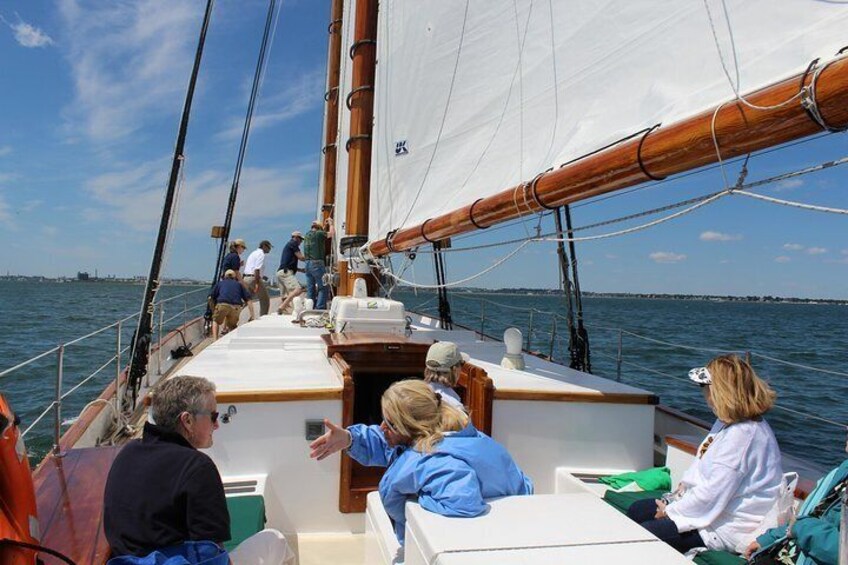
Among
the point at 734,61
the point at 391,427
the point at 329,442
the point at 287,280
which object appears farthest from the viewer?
the point at 287,280

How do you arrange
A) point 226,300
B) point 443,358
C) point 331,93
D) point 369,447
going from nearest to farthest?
point 369,447 < point 443,358 < point 226,300 < point 331,93

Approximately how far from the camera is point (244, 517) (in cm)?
266

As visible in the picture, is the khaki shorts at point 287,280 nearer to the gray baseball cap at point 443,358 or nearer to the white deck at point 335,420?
the white deck at point 335,420

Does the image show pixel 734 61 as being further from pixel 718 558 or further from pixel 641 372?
pixel 641 372

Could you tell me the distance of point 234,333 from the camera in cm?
552

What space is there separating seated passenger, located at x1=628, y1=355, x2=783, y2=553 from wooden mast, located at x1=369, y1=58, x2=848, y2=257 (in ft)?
2.75

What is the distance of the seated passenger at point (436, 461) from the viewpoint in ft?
5.90

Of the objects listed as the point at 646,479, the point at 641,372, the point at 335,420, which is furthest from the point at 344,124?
the point at 641,372

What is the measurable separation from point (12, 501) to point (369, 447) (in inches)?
42.6

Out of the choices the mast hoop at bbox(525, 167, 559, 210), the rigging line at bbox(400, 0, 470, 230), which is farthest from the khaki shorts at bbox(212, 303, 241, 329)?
the mast hoop at bbox(525, 167, 559, 210)

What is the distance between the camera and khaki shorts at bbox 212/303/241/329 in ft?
27.5

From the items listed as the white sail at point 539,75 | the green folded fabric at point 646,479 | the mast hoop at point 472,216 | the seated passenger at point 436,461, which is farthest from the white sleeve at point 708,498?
the mast hoop at point 472,216

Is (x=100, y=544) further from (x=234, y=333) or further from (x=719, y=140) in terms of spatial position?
(x=234, y=333)

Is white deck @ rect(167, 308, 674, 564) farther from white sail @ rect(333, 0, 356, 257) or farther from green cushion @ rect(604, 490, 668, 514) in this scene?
white sail @ rect(333, 0, 356, 257)
